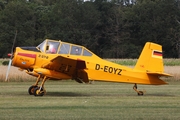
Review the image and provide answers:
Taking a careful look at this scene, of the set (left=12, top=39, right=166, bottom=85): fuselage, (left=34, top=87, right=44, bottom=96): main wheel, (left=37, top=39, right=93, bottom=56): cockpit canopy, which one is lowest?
(left=34, top=87, right=44, bottom=96): main wheel

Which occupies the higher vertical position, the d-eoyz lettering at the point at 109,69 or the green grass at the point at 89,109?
the d-eoyz lettering at the point at 109,69

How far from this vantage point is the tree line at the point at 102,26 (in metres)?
67.6

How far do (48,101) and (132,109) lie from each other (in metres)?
3.25

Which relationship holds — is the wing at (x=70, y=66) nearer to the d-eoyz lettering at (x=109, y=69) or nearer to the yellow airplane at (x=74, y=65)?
the yellow airplane at (x=74, y=65)

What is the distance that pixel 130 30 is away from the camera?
7088 cm

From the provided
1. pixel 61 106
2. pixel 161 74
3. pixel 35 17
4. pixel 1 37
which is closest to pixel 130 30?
pixel 35 17

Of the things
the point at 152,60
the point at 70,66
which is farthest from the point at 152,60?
the point at 70,66

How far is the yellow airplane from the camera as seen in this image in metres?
18.0

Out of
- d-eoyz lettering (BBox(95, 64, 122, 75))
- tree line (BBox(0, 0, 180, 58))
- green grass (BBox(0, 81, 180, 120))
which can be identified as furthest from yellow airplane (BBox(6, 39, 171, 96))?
tree line (BBox(0, 0, 180, 58))

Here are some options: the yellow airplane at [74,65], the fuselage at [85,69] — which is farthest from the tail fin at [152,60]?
the fuselage at [85,69]

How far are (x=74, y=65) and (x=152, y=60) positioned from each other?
3093mm

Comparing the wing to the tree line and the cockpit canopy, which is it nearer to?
the cockpit canopy

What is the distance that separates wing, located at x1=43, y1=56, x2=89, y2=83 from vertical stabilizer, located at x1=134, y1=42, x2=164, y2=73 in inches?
93.9

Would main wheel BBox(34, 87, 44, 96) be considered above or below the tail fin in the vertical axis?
below
